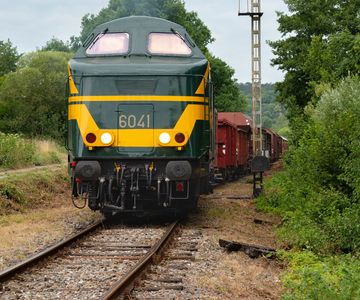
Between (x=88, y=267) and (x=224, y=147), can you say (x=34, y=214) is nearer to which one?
(x=88, y=267)

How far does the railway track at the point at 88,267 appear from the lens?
6.59 meters

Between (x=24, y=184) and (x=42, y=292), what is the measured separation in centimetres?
1077

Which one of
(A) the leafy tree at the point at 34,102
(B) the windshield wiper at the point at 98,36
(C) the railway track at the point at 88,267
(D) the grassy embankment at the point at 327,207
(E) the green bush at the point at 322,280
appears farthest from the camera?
(A) the leafy tree at the point at 34,102

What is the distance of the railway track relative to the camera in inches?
259

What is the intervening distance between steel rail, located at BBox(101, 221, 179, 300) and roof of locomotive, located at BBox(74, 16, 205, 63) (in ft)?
12.8

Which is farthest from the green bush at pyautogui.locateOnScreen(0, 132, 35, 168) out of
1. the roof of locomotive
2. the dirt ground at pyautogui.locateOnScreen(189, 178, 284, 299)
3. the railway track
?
the railway track

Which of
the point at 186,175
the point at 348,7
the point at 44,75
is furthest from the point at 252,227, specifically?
the point at 44,75

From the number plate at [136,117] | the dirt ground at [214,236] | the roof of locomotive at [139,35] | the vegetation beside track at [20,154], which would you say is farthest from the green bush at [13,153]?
the number plate at [136,117]

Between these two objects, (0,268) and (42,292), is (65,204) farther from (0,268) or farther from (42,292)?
(42,292)

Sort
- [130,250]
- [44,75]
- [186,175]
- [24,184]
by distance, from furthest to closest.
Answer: [44,75], [24,184], [186,175], [130,250]

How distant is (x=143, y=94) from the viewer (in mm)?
11219

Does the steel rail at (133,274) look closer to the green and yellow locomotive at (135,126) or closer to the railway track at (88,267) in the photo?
the railway track at (88,267)

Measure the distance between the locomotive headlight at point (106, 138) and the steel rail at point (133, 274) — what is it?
2194 mm

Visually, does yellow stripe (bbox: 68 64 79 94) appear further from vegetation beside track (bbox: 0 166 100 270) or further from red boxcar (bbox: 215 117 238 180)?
red boxcar (bbox: 215 117 238 180)
